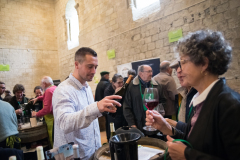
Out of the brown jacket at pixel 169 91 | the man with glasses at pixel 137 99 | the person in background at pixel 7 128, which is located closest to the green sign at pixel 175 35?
the brown jacket at pixel 169 91

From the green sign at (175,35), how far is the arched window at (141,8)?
114cm

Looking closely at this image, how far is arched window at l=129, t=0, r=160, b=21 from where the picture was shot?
5068 millimetres

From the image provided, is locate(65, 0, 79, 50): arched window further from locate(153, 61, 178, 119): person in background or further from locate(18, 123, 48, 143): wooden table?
locate(153, 61, 178, 119): person in background

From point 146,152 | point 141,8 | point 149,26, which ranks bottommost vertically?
point 146,152

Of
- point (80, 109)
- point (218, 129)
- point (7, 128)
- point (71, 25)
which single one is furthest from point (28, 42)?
point (218, 129)

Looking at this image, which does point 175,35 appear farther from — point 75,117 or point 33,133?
point 33,133

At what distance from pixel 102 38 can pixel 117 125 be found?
171 inches

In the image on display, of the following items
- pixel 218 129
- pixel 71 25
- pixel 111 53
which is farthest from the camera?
pixel 71 25

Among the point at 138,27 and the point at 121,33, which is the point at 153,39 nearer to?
the point at 138,27

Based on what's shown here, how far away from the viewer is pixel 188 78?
3.16 ft

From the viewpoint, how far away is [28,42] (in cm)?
898

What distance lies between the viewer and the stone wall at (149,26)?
3357 mm

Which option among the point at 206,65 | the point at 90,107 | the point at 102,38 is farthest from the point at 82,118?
the point at 102,38

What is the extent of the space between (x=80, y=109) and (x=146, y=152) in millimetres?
712
